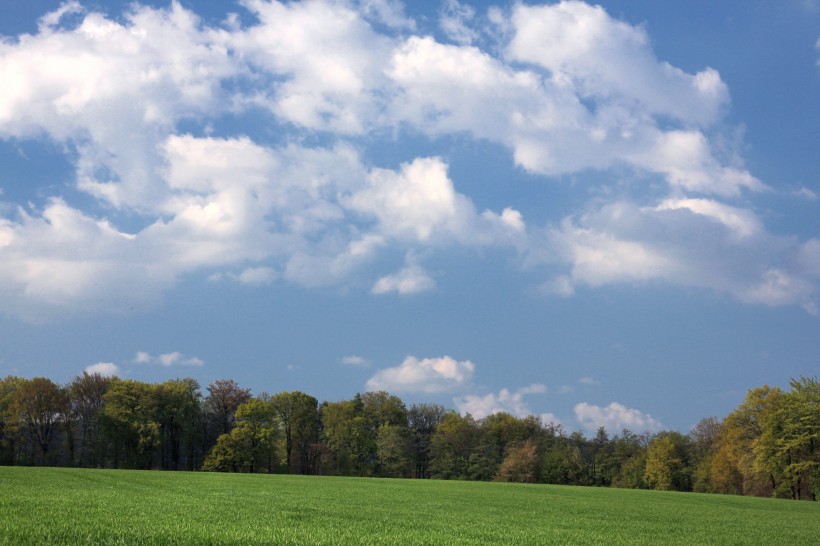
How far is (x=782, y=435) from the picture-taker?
9006 centimetres

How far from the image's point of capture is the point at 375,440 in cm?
12725

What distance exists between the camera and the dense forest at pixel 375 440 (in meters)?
94.8

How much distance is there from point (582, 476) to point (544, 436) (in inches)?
636

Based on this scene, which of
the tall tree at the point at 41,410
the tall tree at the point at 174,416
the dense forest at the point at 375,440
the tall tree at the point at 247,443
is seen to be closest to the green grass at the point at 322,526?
the dense forest at the point at 375,440

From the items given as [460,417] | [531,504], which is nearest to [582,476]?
[460,417]

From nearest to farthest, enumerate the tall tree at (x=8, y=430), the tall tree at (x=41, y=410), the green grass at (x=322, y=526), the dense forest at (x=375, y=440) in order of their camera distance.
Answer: the green grass at (x=322, y=526) < the dense forest at (x=375, y=440) < the tall tree at (x=8, y=430) < the tall tree at (x=41, y=410)

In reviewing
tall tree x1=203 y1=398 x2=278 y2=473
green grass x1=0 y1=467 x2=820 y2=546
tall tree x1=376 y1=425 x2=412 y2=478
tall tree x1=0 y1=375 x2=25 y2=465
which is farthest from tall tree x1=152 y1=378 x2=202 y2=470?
green grass x1=0 y1=467 x2=820 y2=546

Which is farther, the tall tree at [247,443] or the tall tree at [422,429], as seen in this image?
the tall tree at [422,429]

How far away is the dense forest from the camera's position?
94.8 meters

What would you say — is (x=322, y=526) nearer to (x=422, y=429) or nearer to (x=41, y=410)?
(x=41, y=410)

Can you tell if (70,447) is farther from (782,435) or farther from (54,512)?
(782,435)

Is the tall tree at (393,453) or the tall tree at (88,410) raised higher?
the tall tree at (88,410)

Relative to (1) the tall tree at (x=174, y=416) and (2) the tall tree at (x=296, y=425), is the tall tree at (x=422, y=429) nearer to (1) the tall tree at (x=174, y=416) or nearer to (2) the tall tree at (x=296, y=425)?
(2) the tall tree at (x=296, y=425)

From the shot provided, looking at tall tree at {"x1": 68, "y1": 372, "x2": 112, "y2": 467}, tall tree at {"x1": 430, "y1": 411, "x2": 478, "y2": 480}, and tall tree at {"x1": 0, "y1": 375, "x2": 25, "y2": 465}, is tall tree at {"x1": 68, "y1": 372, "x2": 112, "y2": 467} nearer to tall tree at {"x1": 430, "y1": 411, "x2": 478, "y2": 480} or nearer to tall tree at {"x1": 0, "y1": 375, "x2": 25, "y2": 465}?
tall tree at {"x1": 0, "y1": 375, "x2": 25, "y2": 465}
